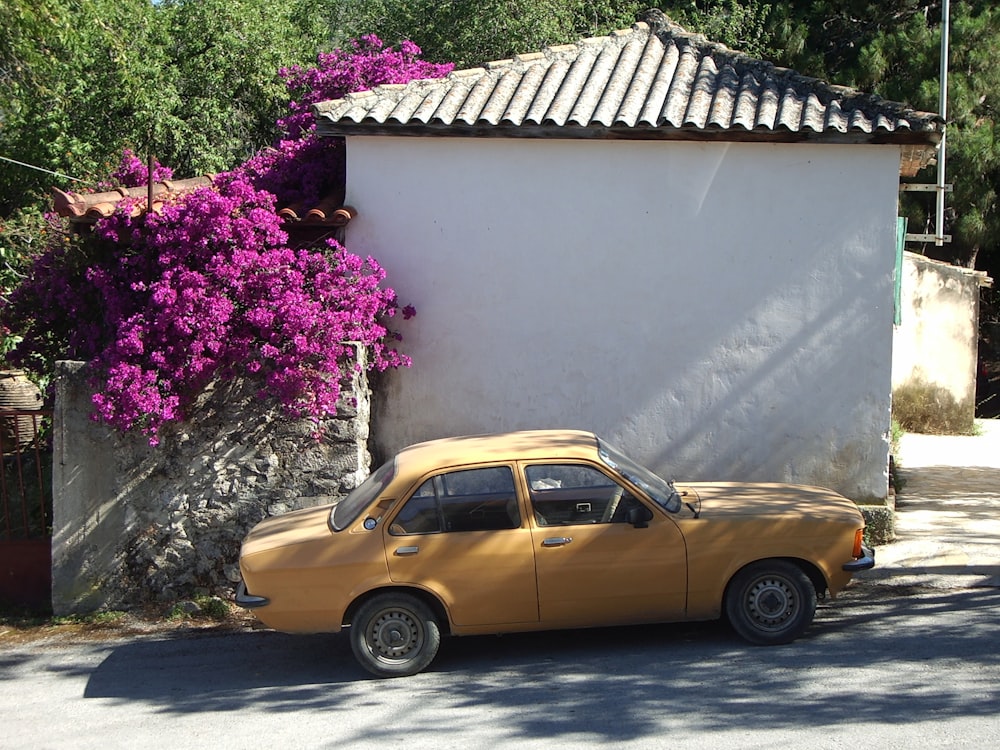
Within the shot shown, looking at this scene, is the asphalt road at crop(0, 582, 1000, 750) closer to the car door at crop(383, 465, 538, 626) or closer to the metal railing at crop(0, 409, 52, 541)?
the car door at crop(383, 465, 538, 626)

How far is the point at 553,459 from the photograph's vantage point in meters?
7.09

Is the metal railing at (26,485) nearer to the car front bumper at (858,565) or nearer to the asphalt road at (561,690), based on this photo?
the asphalt road at (561,690)

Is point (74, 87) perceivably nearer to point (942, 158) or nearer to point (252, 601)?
point (252, 601)

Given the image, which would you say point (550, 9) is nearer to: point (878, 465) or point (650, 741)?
point (878, 465)

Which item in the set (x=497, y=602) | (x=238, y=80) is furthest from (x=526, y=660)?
(x=238, y=80)

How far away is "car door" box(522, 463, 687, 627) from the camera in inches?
271

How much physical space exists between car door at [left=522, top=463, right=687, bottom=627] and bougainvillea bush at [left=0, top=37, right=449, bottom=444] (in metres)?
2.68

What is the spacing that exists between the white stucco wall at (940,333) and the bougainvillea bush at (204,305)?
943cm

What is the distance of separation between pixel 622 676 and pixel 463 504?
1508 millimetres

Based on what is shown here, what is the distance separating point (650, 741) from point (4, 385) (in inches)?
500

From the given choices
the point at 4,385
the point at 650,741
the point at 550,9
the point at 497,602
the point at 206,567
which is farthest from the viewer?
the point at 550,9

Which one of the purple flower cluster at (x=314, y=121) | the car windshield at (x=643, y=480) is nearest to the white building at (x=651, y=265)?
the purple flower cluster at (x=314, y=121)

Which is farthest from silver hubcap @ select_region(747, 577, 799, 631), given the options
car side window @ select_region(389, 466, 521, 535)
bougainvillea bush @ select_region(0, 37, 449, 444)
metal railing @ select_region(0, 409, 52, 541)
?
metal railing @ select_region(0, 409, 52, 541)

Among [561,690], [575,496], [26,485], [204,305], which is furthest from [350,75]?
[561,690]
